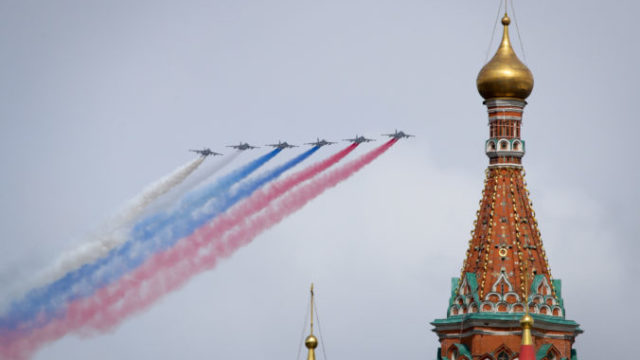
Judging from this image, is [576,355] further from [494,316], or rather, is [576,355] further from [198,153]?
[198,153]

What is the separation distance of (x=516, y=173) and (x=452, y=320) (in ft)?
23.6

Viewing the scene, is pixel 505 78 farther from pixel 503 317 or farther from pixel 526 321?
pixel 526 321

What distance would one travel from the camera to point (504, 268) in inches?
6476

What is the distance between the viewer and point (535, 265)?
164875 millimetres

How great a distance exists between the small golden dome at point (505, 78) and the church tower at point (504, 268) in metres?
0.04

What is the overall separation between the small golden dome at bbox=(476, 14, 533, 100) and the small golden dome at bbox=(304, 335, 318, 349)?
48.9 ft

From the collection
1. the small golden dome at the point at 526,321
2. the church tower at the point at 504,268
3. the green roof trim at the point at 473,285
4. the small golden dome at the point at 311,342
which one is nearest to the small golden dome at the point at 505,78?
the church tower at the point at 504,268

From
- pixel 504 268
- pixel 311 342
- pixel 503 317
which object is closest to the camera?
pixel 311 342

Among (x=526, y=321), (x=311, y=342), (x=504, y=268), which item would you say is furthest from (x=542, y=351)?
(x=311, y=342)

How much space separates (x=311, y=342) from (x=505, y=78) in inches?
624

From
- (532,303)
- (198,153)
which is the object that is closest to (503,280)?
(532,303)

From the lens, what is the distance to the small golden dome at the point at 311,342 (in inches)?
6260

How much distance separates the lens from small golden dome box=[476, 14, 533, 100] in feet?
545

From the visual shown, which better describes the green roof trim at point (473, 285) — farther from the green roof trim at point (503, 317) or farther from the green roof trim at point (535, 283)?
the green roof trim at point (535, 283)
